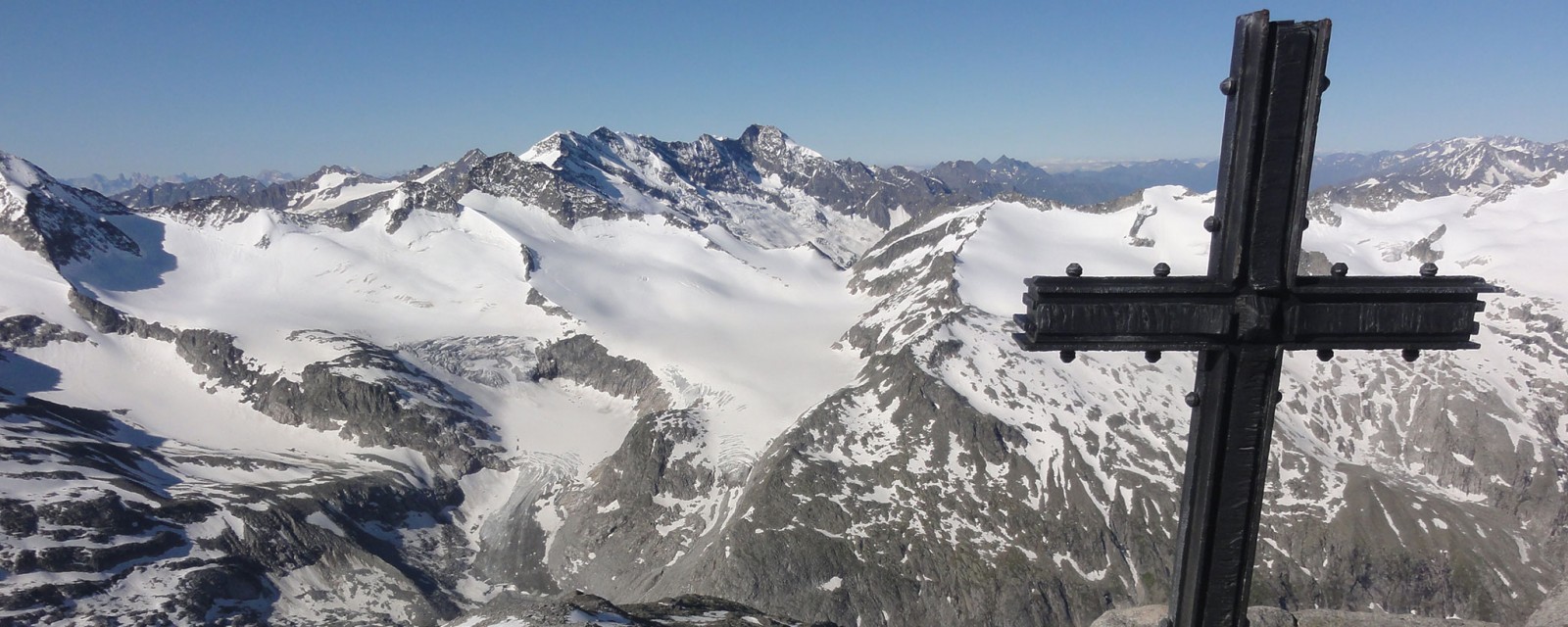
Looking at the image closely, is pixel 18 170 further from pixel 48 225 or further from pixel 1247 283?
pixel 1247 283

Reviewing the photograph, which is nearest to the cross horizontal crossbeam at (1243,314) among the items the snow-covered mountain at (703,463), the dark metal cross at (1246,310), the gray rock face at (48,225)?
the dark metal cross at (1246,310)

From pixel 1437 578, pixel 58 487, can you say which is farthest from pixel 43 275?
pixel 1437 578

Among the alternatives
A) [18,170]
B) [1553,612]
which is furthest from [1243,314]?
[18,170]

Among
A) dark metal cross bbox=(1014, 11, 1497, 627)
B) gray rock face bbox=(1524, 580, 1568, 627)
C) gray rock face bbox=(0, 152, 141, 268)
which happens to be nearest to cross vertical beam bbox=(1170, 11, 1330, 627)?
dark metal cross bbox=(1014, 11, 1497, 627)

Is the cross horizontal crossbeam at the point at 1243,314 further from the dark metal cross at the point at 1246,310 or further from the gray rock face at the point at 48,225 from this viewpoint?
the gray rock face at the point at 48,225

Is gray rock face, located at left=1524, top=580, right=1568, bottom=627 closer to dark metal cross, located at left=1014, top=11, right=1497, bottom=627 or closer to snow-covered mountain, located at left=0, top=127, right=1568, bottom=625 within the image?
dark metal cross, located at left=1014, top=11, right=1497, bottom=627

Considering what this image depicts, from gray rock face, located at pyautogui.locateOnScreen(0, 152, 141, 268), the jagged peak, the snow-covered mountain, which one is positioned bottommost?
the snow-covered mountain
